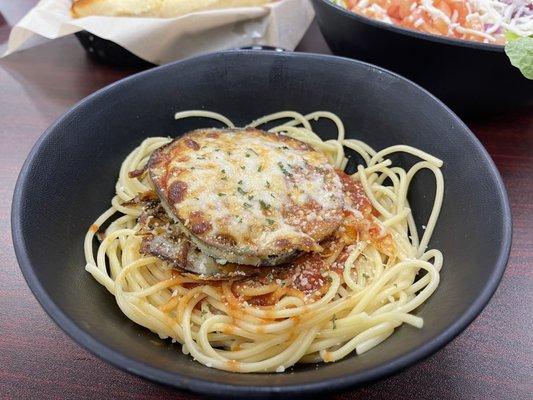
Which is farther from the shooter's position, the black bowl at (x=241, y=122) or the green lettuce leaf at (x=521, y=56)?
the green lettuce leaf at (x=521, y=56)

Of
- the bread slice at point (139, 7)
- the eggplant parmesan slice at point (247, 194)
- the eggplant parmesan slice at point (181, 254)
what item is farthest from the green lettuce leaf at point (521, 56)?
the bread slice at point (139, 7)

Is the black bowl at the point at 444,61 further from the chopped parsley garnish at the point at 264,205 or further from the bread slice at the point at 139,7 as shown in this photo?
the chopped parsley garnish at the point at 264,205

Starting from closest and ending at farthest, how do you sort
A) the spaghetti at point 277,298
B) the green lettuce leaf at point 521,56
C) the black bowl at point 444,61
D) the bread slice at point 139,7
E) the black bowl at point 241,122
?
the black bowl at point 241,122, the spaghetti at point 277,298, the green lettuce leaf at point 521,56, the black bowl at point 444,61, the bread slice at point 139,7

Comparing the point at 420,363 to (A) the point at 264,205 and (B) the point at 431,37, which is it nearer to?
(A) the point at 264,205

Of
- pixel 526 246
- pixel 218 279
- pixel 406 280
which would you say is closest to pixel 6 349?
pixel 218 279

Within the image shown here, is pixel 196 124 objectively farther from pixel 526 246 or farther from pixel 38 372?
pixel 526 246

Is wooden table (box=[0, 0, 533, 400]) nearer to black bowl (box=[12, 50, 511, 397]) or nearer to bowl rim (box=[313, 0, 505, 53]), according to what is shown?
black bowl (box=[12, 50, 511, 397])
